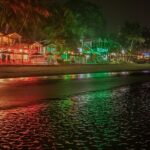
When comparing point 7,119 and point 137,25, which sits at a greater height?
point 137,25

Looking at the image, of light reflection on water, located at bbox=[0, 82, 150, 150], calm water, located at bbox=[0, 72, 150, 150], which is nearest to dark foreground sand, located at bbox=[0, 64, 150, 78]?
calm water, located at bbox=[0, 72, 150, 150]

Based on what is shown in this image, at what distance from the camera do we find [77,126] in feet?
35.5

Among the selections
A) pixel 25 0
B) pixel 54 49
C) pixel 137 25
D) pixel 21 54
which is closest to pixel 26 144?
pixel 21 54

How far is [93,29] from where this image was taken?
8600 cm

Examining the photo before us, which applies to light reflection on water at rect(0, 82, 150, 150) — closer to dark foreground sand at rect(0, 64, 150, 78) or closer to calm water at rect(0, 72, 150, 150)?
calm water at rect(0, 72, 150, 150)

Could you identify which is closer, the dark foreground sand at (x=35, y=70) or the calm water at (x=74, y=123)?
the calm water at (x=74, y=123)

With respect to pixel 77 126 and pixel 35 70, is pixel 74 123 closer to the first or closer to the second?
Result: pixel 77 126

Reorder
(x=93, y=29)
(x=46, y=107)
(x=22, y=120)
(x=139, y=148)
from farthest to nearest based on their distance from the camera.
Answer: (x=93, y=29)
(x=46, y=107)
(x=22, y=120)
(x=139, y=148)

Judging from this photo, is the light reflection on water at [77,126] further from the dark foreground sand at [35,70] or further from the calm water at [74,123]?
the dark foreground sand at [35,70]

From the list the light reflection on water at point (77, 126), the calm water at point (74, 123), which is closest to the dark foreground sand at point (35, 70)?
the calm water at point (74, 123)

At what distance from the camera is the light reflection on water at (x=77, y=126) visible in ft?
28.3

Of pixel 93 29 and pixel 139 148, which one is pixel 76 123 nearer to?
pixel 139 148

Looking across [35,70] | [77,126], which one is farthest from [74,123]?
[35,70]

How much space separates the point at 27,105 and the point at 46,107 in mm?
806
